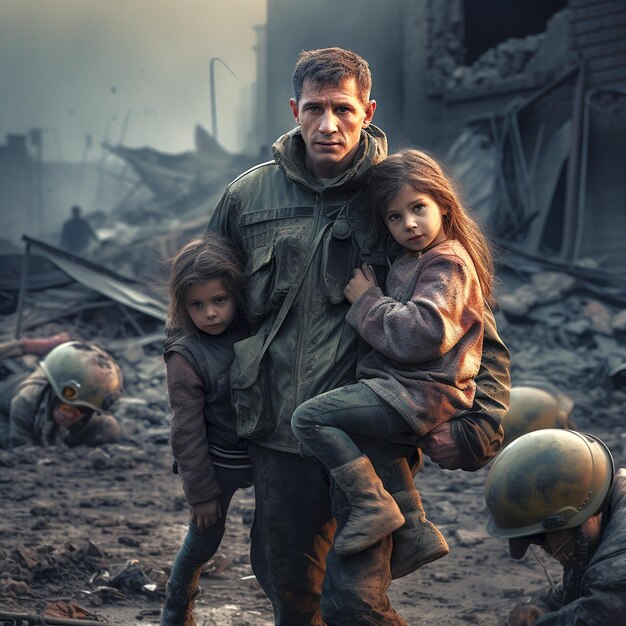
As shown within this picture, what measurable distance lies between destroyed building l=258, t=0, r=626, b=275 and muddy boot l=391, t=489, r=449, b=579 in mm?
10837

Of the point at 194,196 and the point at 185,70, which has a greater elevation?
the point at 185,70

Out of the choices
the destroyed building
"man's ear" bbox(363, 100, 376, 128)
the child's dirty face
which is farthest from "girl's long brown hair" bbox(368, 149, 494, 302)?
the destroyed building

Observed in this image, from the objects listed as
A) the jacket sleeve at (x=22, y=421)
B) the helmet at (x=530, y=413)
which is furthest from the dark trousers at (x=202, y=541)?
the jacket sleeve at (x=22, y=421)

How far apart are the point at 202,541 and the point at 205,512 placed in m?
0.18

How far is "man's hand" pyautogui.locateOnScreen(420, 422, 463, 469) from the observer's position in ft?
9.53

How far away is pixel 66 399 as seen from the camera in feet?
26.9

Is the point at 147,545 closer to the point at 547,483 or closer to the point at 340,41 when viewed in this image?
the point at 547,483

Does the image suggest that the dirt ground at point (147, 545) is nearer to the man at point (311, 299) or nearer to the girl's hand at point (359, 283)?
the man at point (311, 299)

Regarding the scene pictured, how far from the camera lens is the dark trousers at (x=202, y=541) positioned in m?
3.41

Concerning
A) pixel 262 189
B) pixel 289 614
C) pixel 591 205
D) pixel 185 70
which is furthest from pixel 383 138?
pixel 185 70

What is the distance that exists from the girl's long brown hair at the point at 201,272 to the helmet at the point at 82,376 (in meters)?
5.05

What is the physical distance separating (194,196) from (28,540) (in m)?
21.9

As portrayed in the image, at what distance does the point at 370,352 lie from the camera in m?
2.99

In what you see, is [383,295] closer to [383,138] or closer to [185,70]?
[383,138]
